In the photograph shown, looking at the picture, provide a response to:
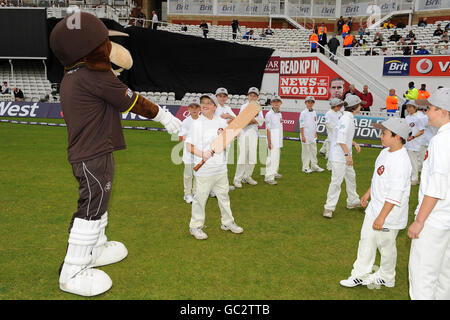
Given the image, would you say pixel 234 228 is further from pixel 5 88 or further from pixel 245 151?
pixel 5 88

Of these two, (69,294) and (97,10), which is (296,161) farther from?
(97,10)

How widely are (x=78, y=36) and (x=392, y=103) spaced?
1575 cm

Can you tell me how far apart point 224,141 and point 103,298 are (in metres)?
2.38

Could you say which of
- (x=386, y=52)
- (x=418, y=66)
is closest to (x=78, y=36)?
(x=418, y=66)

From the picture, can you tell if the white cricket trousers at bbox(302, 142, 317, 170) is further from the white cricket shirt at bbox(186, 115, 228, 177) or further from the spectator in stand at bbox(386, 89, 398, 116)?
the spectator in stand at bbox(386, 89, 398, 116)

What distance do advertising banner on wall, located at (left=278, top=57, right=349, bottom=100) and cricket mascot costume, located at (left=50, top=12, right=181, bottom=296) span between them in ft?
→ 65.7

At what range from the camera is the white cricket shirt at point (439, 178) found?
3131 mm

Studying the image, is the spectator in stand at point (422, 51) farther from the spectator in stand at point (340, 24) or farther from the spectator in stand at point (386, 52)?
the spectator in stand at point (340, 24)

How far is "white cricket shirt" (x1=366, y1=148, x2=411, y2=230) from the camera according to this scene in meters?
3.99

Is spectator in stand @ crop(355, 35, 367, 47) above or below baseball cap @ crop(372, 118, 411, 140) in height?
above

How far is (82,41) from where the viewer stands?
3773 millimetres

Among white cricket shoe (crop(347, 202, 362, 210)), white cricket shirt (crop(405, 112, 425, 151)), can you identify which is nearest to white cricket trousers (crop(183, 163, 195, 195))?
white cricket shoe (crop(347, 202, 362, 210))

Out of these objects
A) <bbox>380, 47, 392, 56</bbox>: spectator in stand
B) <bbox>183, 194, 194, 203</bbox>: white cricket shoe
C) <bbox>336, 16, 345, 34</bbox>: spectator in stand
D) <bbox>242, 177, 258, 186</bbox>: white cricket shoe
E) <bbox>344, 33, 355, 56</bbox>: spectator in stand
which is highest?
<bbox>336, 16, 345, 34</bbox>: spectator in stand

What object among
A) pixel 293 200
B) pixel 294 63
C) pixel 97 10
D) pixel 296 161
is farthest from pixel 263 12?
pixel 293 200
